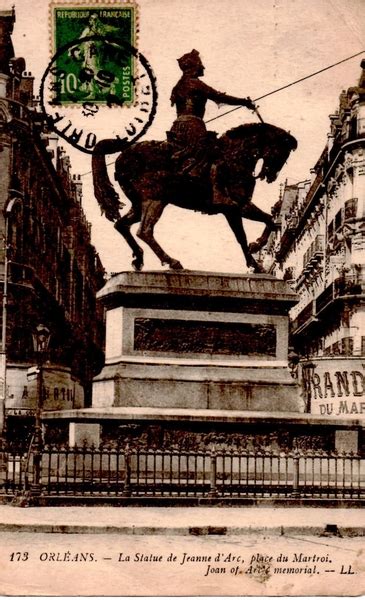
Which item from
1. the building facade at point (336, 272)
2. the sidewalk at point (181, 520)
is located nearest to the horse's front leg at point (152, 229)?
the sidewalk at point (181, 520)

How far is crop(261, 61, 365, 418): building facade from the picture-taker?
1278 inches

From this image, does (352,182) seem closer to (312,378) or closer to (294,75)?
(312,378)

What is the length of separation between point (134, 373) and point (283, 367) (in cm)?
260

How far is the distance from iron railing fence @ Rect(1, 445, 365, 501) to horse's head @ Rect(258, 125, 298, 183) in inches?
205

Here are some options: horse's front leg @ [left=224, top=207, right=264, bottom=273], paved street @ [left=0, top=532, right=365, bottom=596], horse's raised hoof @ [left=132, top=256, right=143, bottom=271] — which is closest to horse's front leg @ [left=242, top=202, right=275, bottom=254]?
horse's front leg @ [left=224, top=207, right=264, bottom=273]

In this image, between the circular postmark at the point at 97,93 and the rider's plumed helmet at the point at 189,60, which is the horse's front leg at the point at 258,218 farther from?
the rider's plumed helmet at the point at 189,60

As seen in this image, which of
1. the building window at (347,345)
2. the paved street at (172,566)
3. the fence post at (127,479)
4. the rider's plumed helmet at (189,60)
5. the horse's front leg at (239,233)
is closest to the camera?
the paved street at (172,566)

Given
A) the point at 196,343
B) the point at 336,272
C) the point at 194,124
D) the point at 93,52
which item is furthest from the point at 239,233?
the point at 336,272

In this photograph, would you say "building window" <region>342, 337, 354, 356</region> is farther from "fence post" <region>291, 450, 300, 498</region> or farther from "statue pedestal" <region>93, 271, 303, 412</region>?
"fence post" <region>291, 450, 300, 498</region>

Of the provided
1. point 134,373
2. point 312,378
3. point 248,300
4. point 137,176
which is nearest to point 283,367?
point 248,300

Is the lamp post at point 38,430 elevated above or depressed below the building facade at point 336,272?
below

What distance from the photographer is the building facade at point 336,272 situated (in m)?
32.5

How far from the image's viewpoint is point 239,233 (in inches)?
762

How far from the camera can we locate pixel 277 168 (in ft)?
64.3
